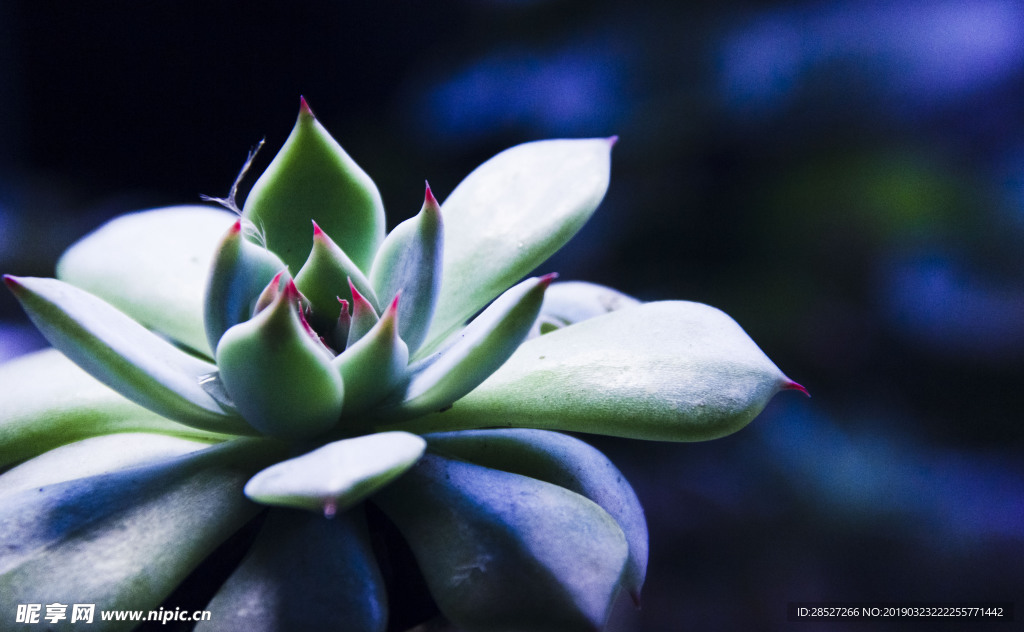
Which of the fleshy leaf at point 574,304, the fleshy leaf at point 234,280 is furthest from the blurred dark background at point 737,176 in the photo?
the fleshy leaf at point 234,280

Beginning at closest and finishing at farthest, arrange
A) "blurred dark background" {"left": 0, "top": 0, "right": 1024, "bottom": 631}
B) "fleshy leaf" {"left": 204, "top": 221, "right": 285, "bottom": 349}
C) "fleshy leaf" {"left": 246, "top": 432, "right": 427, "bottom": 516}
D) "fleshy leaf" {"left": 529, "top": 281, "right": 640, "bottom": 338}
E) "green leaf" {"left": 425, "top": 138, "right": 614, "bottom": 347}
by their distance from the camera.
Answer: "fleshy leaf" {"left": 246, "top": 432, "right": 427, "bottom": 516} < "fleshy leaf" {"left": 204, "top": 221, "right": 285, "bottom": 349} < "green leaf" {"left": 425, "top": 138, "right": 614, "bottom": 347} < "fleshy leaf" {"left": 529, "top": 281, "right": 640, "bottom": 338} < "blurred dark background" {"left": 0, "top": 0, "right": 1024, "bottom": 631}

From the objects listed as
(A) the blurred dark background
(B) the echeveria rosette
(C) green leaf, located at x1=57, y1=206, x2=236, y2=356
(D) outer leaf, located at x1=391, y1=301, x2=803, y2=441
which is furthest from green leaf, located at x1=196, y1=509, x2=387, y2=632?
(A) the blurred dark background

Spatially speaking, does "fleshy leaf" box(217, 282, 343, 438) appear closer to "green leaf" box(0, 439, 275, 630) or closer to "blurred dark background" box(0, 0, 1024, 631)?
"green leaf" box(0, 439, 275, 630)

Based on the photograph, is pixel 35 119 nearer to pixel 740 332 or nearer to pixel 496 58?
pixel 496 58

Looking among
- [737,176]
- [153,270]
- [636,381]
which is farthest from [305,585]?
[737,176]

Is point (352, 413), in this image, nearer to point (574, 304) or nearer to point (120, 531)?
point (120, 531)

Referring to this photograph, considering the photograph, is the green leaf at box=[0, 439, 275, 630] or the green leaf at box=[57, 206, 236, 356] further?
the green leaf at box=[57, 206, 236, 356]

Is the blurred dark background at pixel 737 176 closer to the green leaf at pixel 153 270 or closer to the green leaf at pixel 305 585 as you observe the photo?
the green leaf at pixel 153 270
